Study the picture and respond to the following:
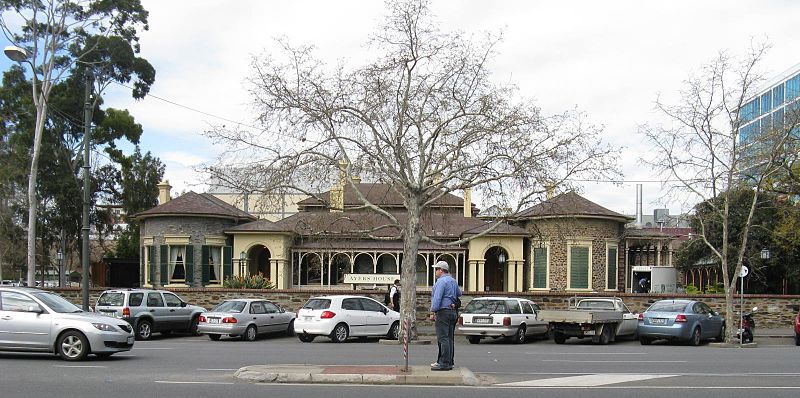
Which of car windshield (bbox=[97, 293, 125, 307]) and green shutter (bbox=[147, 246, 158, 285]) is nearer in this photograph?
car windshield (bbox=[97, 293, 125, 307])

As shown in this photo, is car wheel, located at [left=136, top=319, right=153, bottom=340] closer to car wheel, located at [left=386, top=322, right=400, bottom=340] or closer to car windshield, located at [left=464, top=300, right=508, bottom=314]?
car wheel, located at [left=386, top=322, right=400, bottom=340]

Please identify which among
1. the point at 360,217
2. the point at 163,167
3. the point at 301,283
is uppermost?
the point at 163,167

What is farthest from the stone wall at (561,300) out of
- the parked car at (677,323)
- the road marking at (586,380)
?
the road marking at (586,380)

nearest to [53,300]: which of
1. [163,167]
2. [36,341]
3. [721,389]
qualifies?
[36,341]

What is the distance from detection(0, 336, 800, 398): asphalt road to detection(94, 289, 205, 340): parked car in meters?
4.16

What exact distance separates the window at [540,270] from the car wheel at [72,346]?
2834cm

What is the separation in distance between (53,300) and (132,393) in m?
5.91

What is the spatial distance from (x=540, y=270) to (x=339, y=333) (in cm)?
1875

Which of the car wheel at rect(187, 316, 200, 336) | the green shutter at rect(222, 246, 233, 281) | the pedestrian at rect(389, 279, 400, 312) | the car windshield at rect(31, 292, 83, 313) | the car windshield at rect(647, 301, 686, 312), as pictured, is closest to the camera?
the car windshield at rect(31, 292, 83, 313)

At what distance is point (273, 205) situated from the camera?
89.3ft

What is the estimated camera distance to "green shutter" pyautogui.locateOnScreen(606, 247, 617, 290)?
41500mm

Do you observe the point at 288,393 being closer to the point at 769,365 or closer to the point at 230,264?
the point at 769,365

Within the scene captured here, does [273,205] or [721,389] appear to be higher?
[273,205]

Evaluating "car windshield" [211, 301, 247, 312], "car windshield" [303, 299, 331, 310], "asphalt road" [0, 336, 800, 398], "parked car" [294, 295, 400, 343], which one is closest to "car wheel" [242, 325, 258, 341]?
"car windshield" [211, 301, 247, 312]
